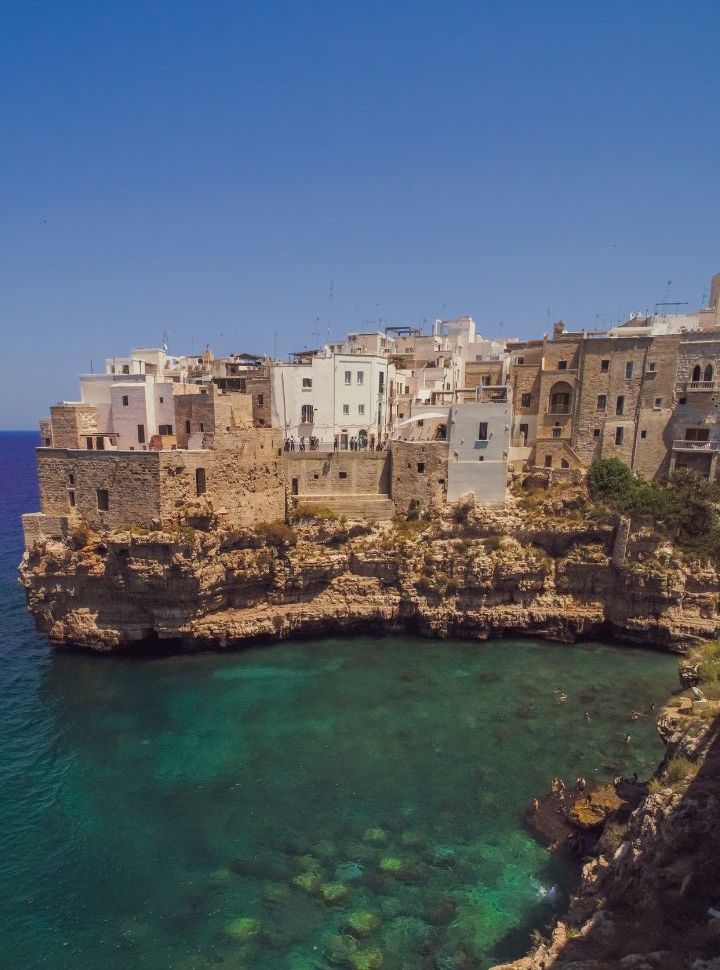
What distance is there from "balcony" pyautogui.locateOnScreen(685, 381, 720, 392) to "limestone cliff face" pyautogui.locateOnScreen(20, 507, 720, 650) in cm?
1039

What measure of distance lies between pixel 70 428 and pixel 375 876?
25204 millimetres

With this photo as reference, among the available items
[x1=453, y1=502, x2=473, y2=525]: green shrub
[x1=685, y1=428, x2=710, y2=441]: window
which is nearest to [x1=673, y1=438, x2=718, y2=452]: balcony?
[x1=685, y1=428, x2=710, y2=441]: window

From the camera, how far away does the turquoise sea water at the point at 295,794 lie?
14125mm

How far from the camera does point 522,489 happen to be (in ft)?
113

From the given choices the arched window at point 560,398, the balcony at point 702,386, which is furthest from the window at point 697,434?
the arched window at point 560,398

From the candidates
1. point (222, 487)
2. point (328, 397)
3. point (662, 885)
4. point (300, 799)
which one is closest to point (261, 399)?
point (328, 397)

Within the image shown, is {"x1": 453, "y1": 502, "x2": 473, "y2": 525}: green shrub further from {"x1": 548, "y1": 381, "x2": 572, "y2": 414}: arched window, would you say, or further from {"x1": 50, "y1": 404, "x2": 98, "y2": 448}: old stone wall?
{"x1": 50, "y1": 404, "x2": 98, "y2": 448}: old stone wall

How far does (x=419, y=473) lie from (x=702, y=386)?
17685 millimetres

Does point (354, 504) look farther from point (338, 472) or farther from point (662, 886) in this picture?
point (662, 886)

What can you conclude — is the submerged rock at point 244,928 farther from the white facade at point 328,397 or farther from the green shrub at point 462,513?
the white facade at point 328,397

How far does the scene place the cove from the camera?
1409cm

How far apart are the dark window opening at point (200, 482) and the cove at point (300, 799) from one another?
28.6 ft

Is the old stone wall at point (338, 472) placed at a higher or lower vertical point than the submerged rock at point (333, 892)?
higher

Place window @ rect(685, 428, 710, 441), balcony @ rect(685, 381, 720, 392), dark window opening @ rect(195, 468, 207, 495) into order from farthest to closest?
window @ rect(685, 428, 710, 441) → balcony @ rect(685, 381, 720, 392) → dark window opening @ rect(195, 468, 207, 495)
